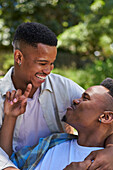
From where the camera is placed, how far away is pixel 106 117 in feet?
6.95

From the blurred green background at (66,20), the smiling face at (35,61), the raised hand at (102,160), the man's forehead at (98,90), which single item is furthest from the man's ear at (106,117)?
the blurred green background at (66,20)

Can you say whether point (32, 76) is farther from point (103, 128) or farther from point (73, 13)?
point (73, 13)

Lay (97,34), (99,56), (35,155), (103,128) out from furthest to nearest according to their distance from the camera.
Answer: (99,56) < (97,34) < (35,155) < (103,128)

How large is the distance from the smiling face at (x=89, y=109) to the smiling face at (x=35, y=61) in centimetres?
49

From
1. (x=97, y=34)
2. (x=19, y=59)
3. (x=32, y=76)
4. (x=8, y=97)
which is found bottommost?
(x=97, y=34)

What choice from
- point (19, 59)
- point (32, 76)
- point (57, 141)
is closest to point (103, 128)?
point (57, 141)

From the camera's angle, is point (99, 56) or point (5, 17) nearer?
point (5, 17)

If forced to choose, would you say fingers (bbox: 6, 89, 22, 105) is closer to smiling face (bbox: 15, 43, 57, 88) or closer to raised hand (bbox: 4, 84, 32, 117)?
raised hand (bbox: 4, 84, 32, 117)

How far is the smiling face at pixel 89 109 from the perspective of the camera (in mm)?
2139

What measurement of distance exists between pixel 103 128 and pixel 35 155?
2.44 feet

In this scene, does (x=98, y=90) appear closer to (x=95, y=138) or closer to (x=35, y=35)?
(x=95, y=138)

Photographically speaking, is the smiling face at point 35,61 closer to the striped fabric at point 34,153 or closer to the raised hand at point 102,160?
the striped fabric at point 34,153

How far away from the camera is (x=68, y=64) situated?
1427 cm

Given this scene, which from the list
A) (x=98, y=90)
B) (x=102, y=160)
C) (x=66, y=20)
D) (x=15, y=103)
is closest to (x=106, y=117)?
(x=98, y=90)
